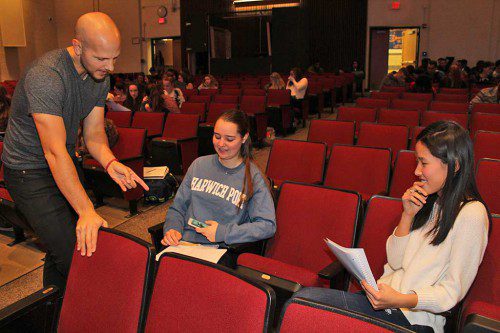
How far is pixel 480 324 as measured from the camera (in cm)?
122

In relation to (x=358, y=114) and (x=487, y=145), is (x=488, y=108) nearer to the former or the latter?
(x=358, y=114)

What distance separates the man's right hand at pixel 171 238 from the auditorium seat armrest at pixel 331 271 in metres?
0.74

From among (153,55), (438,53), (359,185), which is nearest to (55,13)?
(153,55)

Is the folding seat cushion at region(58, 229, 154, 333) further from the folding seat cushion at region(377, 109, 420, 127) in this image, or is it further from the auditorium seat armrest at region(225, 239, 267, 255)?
the folding seat cushion at region(377, 109, 420, 127)

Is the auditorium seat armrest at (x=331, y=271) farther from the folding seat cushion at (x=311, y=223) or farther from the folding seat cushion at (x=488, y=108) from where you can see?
the folding seat cushion at (x=488, y=108)

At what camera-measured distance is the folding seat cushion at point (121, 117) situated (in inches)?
226

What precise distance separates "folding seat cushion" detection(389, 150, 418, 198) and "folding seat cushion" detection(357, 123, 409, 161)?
783 millimetres

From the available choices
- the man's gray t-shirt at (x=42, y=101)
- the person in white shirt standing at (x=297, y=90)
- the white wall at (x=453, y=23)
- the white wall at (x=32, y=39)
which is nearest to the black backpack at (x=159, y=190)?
the man's gray t-shirt at (x=42, y=101)

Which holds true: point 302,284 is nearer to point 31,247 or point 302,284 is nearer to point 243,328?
point 243,328

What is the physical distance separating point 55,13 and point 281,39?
9.54 metres

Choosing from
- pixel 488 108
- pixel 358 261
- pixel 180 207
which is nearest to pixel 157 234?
pixel 180 207

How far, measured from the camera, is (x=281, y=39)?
49.5ft

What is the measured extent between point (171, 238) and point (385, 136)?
2692 mm

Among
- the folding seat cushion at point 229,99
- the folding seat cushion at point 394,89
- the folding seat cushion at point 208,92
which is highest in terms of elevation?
the folding seat cushion at point 394,89
